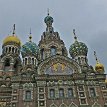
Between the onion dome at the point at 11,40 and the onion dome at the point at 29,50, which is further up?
the onion dome at the point at 11,40

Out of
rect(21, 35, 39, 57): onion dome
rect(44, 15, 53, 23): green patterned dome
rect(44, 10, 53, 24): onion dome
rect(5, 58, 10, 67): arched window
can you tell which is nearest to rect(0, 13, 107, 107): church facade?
rect(5, 58, 10, 67): arched window

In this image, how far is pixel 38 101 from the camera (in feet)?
72.3

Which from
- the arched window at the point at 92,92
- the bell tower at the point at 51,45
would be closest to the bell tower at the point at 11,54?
the bell tower at the point at 51,45

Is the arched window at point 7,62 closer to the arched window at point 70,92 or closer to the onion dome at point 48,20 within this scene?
the arched window at point 70,92

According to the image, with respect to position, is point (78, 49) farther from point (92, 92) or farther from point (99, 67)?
point (92, 92)

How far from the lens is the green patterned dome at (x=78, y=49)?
101ft

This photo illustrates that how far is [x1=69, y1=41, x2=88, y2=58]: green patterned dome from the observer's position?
3090 cm

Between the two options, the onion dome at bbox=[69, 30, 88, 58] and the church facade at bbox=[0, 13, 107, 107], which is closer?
the church facade at bbox=[0, 13, 107, 107]

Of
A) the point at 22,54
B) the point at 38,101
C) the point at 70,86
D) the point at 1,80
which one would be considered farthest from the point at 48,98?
the point at 22,54

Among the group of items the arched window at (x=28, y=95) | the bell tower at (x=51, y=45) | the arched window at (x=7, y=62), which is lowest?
the arched window at (x=28, y=95)

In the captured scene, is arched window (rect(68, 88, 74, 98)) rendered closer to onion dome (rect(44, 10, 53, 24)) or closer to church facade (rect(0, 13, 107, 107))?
church facade (rect(0, 13, 107, 107))

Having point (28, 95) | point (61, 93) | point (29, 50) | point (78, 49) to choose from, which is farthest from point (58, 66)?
point (78, 49)

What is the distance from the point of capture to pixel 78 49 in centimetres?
3117

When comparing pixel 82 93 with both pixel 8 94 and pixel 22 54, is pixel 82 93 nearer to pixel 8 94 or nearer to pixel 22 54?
pixel 8 94
